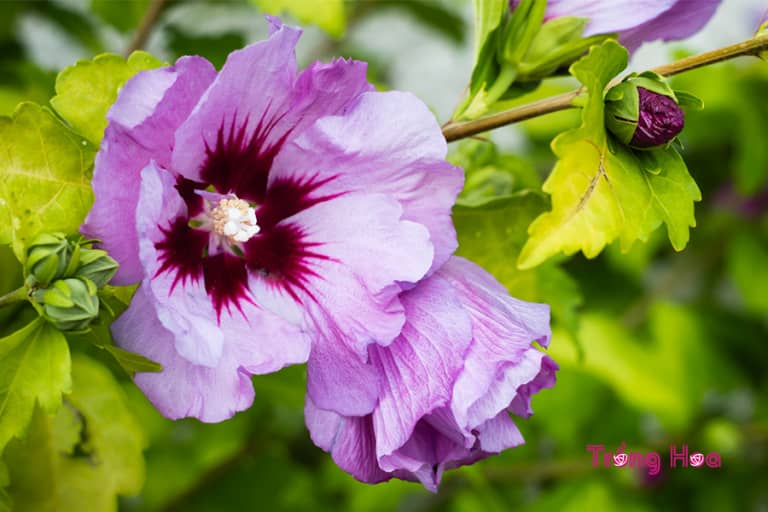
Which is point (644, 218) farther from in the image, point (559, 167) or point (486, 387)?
point (486, 387)

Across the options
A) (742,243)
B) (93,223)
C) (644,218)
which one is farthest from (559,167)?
(742,243)

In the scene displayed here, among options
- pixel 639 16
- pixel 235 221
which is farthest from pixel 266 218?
pixel 639 16

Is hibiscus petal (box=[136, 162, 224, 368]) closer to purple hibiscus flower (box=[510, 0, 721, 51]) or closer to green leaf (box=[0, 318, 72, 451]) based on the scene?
green leaf (box=[0, 318, 72, 451])

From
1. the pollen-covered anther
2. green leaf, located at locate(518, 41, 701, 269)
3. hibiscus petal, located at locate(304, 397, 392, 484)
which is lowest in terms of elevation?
hibiscus petal, located at locate(304, 397, 392, 484)

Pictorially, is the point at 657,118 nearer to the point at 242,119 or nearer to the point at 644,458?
the point at 242,119

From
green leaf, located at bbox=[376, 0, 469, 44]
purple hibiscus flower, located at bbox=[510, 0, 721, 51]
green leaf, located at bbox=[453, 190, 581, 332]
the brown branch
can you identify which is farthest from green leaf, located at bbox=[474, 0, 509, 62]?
green leaf, located at bbox=[376, 0, 469, 44]

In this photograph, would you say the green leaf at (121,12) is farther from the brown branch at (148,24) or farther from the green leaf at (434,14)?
the green leaf at (434,14)
